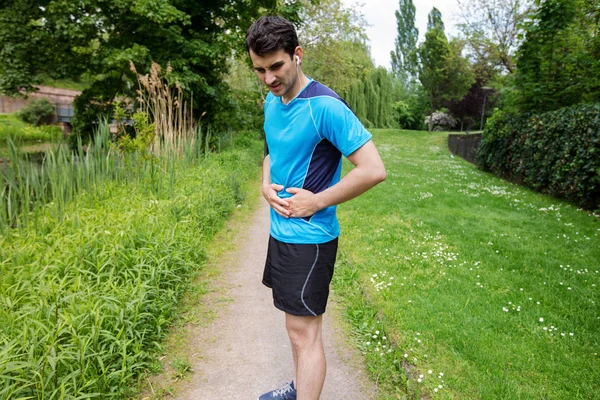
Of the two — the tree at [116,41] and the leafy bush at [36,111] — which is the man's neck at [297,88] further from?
the leafy bush at [36,111]

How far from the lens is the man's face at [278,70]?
5.25 feet

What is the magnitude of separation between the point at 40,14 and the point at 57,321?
35.4ft

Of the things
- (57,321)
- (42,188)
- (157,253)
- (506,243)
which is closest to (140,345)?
(57,321)

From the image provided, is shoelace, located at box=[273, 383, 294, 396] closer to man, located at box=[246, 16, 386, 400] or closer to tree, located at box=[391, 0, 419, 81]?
man, located at box=[246, 16, 386, 400]

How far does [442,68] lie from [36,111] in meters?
29.7

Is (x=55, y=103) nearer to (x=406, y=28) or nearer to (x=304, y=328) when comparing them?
(x=304, y=328)

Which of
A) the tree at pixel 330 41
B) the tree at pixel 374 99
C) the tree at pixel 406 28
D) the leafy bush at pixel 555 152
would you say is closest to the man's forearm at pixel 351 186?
the leafy bush at pixel 555 152

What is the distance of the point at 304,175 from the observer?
5.63 feet

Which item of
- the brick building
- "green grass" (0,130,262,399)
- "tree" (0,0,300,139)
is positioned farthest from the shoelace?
the brick building

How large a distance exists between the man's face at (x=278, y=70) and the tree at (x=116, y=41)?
26.2 ft

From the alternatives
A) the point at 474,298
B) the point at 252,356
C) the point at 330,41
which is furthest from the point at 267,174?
the point at 330,41

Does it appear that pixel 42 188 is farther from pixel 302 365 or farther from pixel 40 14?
pixel 40 14

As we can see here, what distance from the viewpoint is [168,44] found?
10258 millimetres

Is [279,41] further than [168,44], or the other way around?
[168,44]
